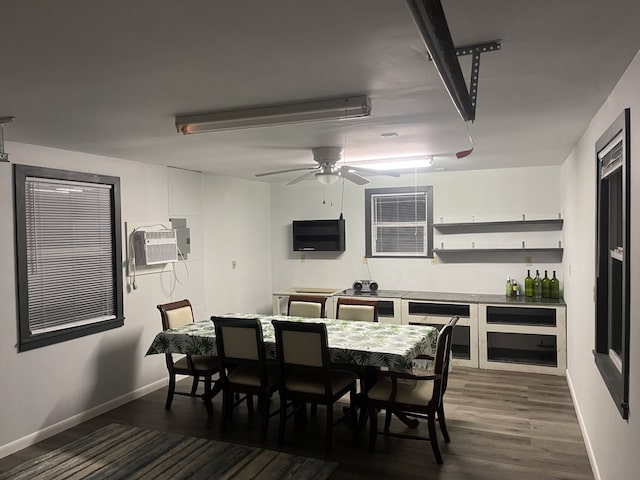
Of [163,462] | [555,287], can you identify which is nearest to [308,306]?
[163,462]

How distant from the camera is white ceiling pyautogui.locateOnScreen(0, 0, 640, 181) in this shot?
1586mm

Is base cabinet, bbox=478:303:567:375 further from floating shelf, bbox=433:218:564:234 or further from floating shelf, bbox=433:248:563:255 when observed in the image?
floating shelf, bbox=433:218:564:234

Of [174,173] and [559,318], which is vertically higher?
[174,173]

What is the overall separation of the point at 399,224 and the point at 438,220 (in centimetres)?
54

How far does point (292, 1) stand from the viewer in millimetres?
1502

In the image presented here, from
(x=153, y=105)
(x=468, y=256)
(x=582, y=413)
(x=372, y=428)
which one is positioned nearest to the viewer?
(x=153, y=105)

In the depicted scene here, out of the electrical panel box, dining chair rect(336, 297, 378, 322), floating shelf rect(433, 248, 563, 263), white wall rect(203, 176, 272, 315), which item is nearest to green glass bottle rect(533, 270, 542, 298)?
floating shelf rect(433, 248, 563, 263)

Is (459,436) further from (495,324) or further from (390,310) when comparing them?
(390,310)

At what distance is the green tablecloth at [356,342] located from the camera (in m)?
3.38

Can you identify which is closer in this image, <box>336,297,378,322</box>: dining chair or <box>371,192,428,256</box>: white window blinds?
<box>336,297,378,322</box>: dining chair

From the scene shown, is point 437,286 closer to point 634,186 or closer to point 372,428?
point 372,428

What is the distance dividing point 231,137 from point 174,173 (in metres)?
1.96

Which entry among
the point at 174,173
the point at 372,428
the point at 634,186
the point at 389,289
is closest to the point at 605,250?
the point at 634,186

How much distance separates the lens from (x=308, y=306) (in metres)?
5.01
